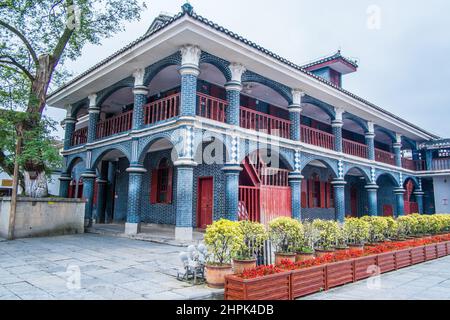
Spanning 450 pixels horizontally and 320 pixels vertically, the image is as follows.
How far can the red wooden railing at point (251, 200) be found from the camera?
1133 cm

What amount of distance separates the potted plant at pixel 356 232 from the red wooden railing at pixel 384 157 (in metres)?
12.2

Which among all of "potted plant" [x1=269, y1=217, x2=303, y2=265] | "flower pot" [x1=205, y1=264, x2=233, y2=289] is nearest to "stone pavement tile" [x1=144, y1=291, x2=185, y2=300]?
"flower pot" [x1=205, y1=264, x2=233, y2=289]

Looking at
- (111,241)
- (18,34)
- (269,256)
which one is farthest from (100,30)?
(269,256)

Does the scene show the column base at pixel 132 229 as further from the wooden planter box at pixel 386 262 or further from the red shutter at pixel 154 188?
the wooden planter box at pixel 386 262

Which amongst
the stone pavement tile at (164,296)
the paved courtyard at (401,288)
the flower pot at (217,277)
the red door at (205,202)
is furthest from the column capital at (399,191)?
the stone pavement tile at (164,296)

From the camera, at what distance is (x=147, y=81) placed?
11.9 metres

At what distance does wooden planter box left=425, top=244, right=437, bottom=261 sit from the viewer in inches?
356

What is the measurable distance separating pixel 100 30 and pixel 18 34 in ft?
9.38

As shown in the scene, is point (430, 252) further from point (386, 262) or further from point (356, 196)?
point (356, 196)

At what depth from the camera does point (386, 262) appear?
23.8 feet

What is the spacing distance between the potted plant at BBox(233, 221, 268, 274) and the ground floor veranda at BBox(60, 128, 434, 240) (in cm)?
393

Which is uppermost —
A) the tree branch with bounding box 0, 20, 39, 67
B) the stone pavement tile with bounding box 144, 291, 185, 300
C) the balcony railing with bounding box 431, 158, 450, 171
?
the tree branch with bounding box 0, 20, 39, 67

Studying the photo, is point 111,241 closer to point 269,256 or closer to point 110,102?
point 269,256

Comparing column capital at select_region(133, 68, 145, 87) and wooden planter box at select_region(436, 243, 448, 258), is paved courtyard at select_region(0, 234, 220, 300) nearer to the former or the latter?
column capital at select_region(133, 68, 145, 87)
